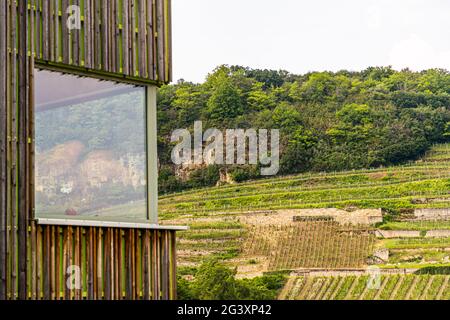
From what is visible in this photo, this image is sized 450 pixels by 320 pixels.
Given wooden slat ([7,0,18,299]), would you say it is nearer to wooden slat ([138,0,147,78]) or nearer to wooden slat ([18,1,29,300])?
wooden slat ([18,1,29,300])

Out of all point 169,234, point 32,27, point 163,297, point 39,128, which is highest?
point 32,27

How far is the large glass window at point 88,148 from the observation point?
16.2ft

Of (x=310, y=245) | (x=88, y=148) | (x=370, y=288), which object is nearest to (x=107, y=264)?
(x=88, y=148)

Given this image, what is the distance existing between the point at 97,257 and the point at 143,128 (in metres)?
0.88

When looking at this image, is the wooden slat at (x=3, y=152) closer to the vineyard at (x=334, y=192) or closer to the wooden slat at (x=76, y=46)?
the wooden slat at (x=76, y=46)

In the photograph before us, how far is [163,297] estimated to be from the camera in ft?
17.5

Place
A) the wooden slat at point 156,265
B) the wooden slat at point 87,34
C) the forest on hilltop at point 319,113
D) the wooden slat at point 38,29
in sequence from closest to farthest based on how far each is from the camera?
the wooden slat at point 38,29
the wooden slat at point 87,34
the wooden slat at point 156,265
the forest on hilltop at point 319,113

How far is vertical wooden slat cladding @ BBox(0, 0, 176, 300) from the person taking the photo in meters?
4.70

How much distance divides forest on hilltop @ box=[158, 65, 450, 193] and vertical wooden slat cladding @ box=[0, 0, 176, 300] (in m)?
37.7

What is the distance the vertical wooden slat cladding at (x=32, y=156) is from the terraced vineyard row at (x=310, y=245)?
28.2 meters

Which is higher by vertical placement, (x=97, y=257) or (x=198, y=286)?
(x=97, y=257)

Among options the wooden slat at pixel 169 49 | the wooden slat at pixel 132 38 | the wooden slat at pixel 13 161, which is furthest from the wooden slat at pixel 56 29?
the wooden slat at pixel 169 49
